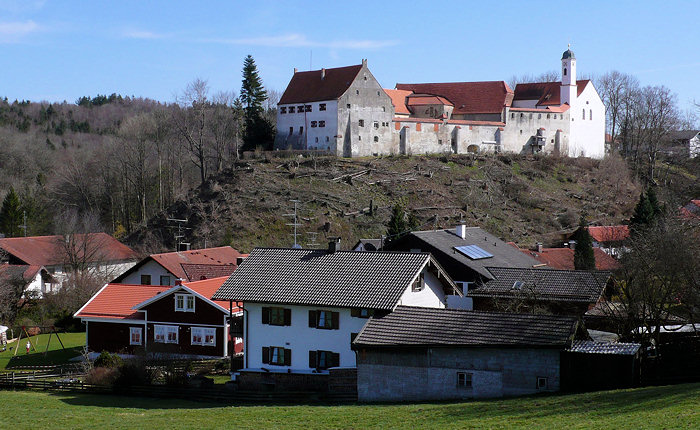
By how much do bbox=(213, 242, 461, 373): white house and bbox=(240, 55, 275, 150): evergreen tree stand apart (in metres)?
44.9

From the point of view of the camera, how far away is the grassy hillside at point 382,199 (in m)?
58.8

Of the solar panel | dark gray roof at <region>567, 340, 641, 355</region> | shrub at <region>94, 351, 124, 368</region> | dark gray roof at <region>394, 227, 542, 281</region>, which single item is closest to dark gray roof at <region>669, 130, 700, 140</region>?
dark gray roof at <region>394, 227, 542, 281</region>

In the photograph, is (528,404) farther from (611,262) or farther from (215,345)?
(611,262)

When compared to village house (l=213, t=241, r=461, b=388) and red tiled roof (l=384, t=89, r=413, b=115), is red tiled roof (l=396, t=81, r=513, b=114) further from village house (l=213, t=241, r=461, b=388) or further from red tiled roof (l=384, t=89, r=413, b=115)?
village house (l=213, t=241, r=461, b=388)

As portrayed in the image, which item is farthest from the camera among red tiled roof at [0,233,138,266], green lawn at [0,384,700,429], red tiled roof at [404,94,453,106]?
red tiled roof at [404,94,453,106]

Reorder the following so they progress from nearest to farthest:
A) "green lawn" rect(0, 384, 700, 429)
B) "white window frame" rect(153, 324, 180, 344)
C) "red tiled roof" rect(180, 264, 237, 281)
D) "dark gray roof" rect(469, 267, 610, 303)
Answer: "green lawn" rect(0, 384, 700, 429), "dark gray roof" rect(469, 267, 610, 303), "white window frame" rect(153, 324, 180, 344), "red tiled roof" rect(180, 264, 237, 281)

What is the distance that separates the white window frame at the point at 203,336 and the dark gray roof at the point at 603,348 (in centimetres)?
1581

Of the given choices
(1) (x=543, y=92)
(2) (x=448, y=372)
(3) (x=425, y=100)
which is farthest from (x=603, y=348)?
(1) (x=543, y=92)

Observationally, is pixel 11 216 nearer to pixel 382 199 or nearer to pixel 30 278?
pixel 30 278

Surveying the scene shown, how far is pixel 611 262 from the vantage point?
1912 inches

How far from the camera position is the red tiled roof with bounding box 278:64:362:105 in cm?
7069

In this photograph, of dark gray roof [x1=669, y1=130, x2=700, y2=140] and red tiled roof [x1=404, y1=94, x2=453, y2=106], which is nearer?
red tiled roof [x1=404, y1=94, x2=453, y2=106]

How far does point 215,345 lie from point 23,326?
13752 millimetres

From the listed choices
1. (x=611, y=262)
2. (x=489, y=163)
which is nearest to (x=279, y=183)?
(x=489, y=163)
